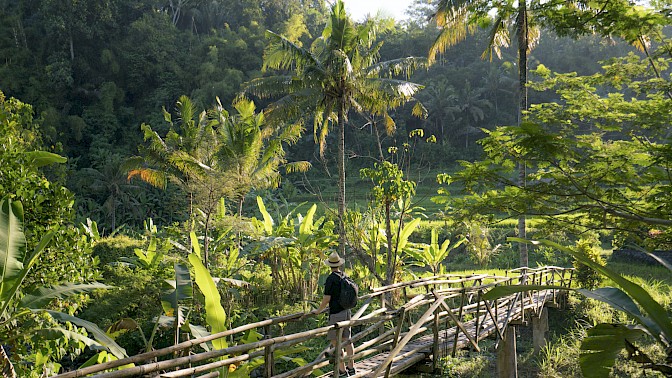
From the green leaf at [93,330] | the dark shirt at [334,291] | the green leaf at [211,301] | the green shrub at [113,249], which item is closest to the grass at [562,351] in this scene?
the dark shirt at [334,291]

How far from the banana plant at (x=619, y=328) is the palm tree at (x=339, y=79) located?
9536 millimetres

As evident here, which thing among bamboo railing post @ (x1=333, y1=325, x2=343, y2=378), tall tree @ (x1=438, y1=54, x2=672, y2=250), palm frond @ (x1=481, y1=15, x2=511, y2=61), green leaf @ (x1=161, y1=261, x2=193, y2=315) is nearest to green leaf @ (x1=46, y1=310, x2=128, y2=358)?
green leaf @ (x1=161, y1=261, x2=193, y2=315)

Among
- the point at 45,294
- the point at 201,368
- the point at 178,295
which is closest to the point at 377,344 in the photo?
the point at 178,295

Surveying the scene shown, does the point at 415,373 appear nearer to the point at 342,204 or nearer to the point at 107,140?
the point at 342,204

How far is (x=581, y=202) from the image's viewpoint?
6.66 metres

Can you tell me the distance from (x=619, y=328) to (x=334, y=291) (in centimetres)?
333

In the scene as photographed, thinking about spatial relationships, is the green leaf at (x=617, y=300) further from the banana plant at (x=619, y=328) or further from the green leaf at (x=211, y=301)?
the green leaf at (x=211, y=301)

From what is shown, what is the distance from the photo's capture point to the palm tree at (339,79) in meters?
12.2

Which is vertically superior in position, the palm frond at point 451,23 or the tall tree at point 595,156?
the palm frond at point 451,23

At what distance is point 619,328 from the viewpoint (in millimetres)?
2002

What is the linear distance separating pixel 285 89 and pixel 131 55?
2009 cm

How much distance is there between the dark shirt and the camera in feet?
16.8

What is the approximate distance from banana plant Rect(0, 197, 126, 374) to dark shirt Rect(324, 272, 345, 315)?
1800 mm

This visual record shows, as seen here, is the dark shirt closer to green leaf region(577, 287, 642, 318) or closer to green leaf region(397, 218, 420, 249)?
green leaf region(577, 287, 642, 318)
